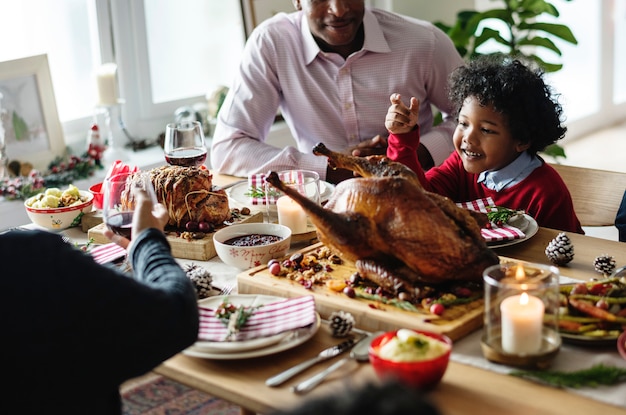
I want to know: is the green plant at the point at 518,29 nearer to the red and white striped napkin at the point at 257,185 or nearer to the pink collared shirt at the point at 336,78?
the pink collared shirt at the point at 336,78

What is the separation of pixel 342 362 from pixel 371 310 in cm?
16

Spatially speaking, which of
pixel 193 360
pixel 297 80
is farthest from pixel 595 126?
pixel 193 360

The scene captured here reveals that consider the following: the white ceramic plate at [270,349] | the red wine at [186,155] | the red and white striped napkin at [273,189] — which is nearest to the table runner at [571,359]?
the white ceramic plate at [270,349]

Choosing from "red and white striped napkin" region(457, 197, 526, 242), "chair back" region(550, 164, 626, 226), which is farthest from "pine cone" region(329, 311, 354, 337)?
→ "chair back" region(550, 164, 626, 226)

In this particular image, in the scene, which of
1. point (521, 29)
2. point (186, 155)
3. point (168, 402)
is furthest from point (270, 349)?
point (521, 29)

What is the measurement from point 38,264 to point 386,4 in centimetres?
370

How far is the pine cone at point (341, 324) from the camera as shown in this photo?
1.38 metres

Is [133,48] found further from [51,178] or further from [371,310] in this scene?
[371,310]

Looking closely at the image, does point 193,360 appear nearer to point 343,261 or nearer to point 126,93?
point 343,261

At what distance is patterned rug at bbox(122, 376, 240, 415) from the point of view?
2682mm

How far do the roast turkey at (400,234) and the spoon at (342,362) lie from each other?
16cm

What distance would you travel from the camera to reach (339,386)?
121 centimetres

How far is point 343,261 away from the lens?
1659 mm

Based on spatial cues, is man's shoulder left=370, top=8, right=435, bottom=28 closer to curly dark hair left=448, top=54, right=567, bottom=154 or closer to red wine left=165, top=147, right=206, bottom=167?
curly dark hair left=448, top=54, right=567, bottom=154
